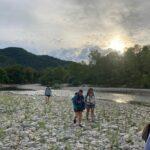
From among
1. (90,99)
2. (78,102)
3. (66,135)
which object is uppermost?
(90,99)

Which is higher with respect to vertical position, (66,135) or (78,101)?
(78,101)

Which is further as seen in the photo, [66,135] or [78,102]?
[78,102]

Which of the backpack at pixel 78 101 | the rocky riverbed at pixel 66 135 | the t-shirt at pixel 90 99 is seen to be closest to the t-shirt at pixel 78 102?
the backpack at pixel 78 101

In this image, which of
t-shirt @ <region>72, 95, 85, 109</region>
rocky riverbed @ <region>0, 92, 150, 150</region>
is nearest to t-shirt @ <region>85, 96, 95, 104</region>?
rocky riverbed @ <region>0, 92, 150, 150</region>

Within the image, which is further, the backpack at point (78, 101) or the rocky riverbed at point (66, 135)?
the backpack at point (78, 101)

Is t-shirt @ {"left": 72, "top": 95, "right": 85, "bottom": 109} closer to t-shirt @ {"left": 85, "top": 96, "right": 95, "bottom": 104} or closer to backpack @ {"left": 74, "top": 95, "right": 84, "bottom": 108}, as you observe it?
backpack @ {"left": 74, "top": 95, "right": 84, "bottom": 108}

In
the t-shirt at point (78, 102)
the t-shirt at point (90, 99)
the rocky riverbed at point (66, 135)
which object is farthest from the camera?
the t-shirt at point (90, 99)

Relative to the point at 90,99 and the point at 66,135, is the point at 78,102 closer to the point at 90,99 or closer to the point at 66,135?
the point at 90,99

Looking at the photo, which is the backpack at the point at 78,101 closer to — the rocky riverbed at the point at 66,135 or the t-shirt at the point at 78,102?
the t-shirt at the point at 78,102

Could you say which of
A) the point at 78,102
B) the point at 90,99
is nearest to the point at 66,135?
the point at 78,102

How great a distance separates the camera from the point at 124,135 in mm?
22719

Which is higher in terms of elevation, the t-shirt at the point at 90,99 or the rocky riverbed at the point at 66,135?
the t-shirt at the point at 90,99

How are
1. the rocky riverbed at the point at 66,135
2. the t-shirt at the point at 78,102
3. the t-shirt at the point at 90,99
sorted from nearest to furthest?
the rocky riverbed at the point at 66,135, the t-shirt at the point at 78,102, the t-shirt at the point at 90,99

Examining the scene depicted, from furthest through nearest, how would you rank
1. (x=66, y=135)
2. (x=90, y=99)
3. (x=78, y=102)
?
(x=90, y=99) < (x=78, y=102) < (x=66, y=135)
